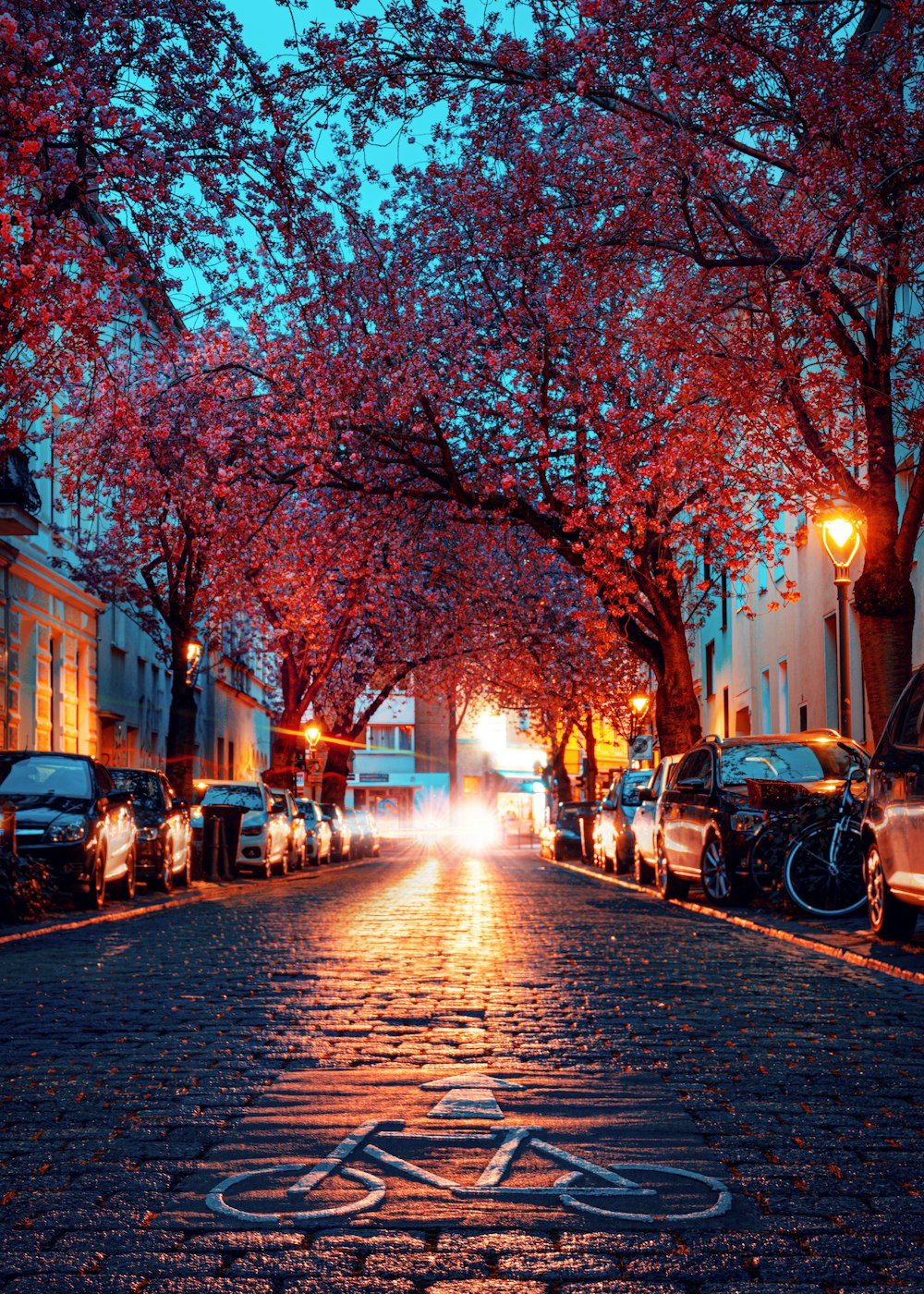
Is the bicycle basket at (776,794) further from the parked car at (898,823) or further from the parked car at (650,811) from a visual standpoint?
the parked car at (650,811)

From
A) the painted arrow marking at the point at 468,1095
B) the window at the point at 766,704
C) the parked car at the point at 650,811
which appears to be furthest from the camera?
the window at the point at 766,704

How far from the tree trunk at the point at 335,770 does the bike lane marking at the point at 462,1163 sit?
4556 centimetres

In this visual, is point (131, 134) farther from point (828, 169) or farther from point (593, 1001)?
point (593, 1001)

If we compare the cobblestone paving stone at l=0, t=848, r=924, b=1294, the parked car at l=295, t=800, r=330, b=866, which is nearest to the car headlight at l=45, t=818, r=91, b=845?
the cobblestone paving stone at l=0, t=848, r=924, b=1294

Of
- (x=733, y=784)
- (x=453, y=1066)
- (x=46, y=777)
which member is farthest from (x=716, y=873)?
(x=453, y=1066)

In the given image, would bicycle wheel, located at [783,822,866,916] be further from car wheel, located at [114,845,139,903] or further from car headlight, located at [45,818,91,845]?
car wheel, located at [114,845,139,903]

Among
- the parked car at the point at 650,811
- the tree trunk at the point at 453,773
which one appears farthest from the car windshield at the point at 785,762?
the tree trunk at the point at 453,773

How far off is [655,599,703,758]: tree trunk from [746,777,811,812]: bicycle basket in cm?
909

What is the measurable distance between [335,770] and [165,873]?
2891 centimetres

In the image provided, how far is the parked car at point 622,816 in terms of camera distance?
31.1m

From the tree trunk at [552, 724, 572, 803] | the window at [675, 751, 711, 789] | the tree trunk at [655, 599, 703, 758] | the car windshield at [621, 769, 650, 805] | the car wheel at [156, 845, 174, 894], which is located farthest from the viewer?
the tree trunk at [552, 724, 572, 803]

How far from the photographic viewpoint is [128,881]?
21188mm

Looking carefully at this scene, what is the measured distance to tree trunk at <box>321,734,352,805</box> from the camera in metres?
52.4

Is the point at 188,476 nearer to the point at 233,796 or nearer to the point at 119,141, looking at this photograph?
the point at 233,796
